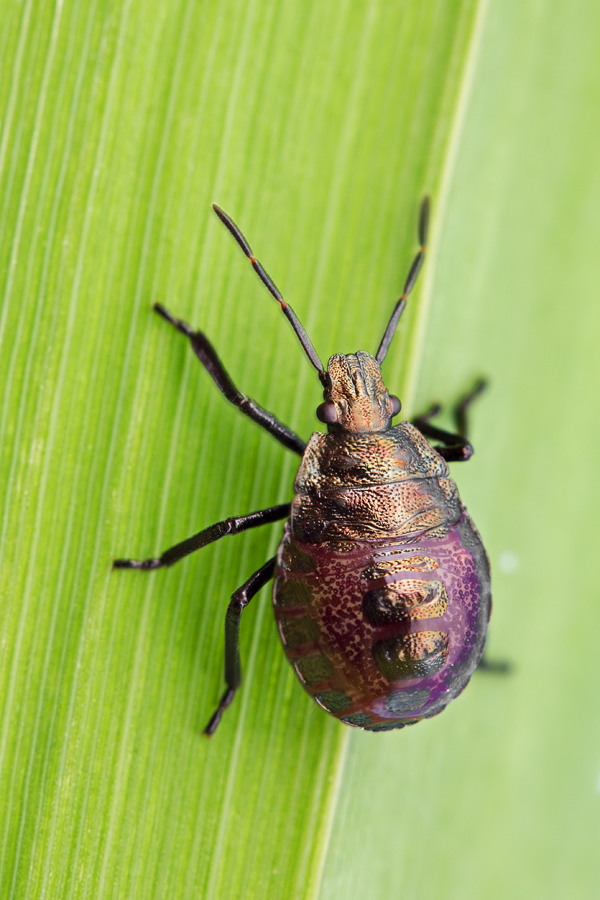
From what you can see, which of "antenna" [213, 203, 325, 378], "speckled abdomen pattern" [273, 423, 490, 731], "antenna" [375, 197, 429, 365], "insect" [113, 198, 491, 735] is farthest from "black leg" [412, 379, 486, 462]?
"antenna" [213, 203, 325, 378]

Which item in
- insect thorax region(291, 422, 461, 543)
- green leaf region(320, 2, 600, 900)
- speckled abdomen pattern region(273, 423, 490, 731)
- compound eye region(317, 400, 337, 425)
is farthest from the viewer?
green leaf region(320, 2, 600, 900)

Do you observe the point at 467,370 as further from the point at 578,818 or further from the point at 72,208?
the point at 578,818

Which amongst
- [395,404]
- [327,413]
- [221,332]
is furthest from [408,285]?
[221,332]

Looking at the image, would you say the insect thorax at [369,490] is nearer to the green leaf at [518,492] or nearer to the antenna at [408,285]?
the antenna at [408,285]

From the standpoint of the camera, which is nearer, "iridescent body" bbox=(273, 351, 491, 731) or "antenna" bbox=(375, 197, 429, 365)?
"iridescent body" bbox=(273, 351, 491, 731)

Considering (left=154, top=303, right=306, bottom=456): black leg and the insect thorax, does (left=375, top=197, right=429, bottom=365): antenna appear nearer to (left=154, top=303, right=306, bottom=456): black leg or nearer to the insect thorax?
the insect thorax

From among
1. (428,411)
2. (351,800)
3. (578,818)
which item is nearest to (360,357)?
(428,411)

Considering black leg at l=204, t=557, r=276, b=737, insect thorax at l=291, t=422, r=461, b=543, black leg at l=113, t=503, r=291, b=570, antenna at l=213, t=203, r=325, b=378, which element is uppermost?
antenna at l=213, t=203, r=325, b=378
